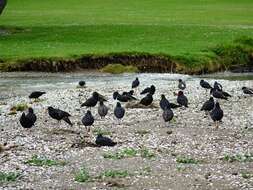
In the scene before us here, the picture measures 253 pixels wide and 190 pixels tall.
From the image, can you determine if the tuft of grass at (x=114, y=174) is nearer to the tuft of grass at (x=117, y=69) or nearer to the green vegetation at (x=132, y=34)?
the tuft of grass at (x=117, y=69)

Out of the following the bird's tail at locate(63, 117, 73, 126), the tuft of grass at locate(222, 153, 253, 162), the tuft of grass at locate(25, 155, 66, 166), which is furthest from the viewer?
the bird's tail at locate(63, 117, 73, 126)

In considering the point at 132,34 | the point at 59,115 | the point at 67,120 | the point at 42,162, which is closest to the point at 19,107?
the point at 59,115

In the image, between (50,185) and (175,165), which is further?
(175,165)

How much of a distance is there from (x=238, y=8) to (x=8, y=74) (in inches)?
2152

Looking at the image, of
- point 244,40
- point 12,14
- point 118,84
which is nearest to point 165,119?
point 118,84

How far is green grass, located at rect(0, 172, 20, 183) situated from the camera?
19031 millimetres

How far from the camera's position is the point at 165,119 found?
2611 centimetres

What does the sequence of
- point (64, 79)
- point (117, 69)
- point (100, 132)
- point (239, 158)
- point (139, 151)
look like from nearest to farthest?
point (239, 158), point (139, 151), point (100, 132), point (64, 79), point (117, 69)

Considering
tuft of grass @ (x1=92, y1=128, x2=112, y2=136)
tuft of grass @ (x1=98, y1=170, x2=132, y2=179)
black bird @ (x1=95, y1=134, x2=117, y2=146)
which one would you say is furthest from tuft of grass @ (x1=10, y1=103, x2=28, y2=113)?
tuft of grass @ (x1=98, y1=170, x2=132, y2=179)

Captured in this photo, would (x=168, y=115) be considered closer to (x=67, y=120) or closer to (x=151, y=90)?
(x=67, y=120)

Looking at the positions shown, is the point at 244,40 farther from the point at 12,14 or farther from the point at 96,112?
the point at 12,14

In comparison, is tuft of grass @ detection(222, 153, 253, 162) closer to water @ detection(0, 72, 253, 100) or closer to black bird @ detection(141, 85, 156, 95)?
black bird @ detection(141, 85, 156, 95)

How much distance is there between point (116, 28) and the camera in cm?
6262

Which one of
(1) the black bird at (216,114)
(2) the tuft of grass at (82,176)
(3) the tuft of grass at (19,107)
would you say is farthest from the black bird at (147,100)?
(2) the tuft of grass at (82,176)
